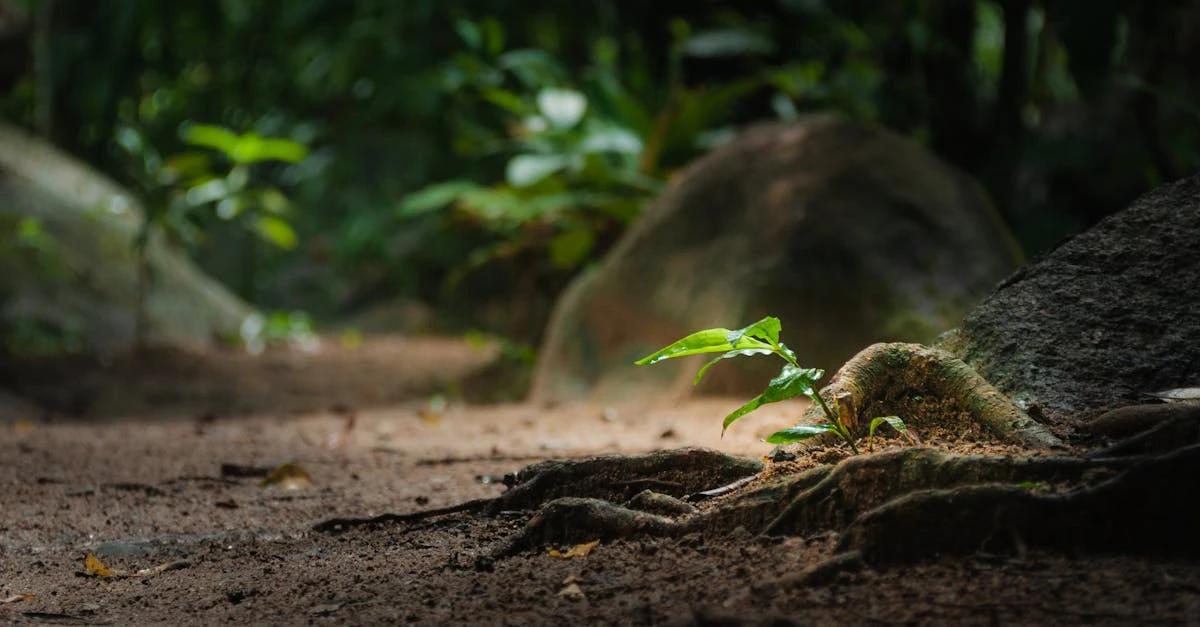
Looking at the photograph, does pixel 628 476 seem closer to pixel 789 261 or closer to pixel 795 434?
pixel 795 434

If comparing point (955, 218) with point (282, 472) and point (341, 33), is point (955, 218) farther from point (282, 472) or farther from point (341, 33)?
point (341, 33)

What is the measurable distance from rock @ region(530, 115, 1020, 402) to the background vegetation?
543 millimetres

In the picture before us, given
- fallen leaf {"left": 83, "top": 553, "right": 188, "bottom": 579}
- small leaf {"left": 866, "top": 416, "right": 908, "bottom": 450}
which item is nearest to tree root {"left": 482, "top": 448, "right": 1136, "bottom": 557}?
small leaf {"left": 866, "top": 416, "right": 908, "bottom": 450}

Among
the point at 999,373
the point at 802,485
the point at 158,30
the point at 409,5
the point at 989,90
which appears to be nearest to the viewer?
the point at 802,485

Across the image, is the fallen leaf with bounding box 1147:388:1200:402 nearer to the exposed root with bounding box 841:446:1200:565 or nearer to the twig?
the exposed root with bounding box 841:446:1200:565

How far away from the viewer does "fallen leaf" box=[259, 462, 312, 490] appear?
3449mm

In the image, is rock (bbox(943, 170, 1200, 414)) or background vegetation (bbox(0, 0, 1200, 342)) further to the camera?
background vegetation (bbox(0, 0, 1200, 342))

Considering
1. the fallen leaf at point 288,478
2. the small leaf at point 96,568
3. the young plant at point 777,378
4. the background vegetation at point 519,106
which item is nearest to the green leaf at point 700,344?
the young plant at point 777,378

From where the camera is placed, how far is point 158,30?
39.1 ft

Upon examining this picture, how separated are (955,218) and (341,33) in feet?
28.6

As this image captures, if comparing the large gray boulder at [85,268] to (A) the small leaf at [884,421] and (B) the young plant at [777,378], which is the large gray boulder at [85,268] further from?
(A) the small leaf at [884,421]

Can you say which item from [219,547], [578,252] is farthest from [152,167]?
[219,547]

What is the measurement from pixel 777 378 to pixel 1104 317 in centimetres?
79

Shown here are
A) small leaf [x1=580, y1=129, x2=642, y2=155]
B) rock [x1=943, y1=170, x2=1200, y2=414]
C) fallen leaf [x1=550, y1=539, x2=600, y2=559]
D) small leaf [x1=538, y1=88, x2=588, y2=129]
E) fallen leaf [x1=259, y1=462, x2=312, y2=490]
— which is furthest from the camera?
small leaf [x1=538, y1=88, x2=588, y2=129]
